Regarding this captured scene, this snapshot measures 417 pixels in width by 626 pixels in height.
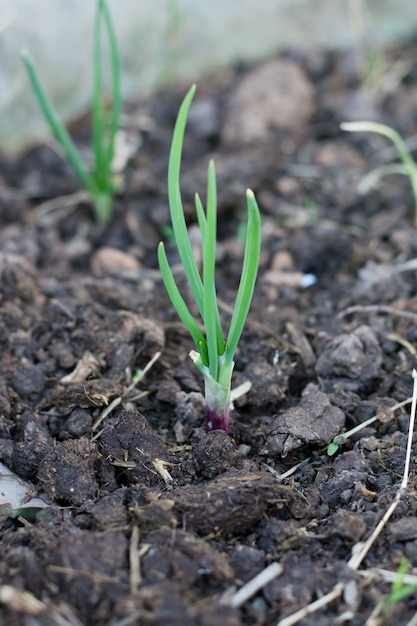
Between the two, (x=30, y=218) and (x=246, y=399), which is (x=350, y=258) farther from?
(x=30, y=218)

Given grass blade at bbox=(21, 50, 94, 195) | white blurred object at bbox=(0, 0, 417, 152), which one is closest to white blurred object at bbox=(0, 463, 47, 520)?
grass blade at bbox=(21, 50, 94, 195)

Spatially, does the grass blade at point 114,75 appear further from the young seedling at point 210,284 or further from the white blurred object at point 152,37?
the young seedling at point 210,284

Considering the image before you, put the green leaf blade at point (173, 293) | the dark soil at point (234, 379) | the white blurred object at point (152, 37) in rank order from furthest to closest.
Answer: the white blurred object at point (152, 37) → the green leaf blade at point (173, 293) → the dark soil at point (234, 379)

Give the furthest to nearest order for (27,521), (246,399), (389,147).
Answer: (389,147) < (246,399) < (27,521)

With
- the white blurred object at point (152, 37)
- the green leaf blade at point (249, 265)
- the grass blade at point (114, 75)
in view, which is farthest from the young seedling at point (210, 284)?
the white blurred object at point (152, 37)

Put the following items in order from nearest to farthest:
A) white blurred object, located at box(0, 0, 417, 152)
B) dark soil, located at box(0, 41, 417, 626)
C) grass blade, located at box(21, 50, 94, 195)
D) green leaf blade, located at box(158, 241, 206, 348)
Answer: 1. dark soil, located at box(0, 41, 417, 626)
2. green leaf blade, located at box(158, 241, 206, 348)
3. grass blade, located at box(21, 50, 94, 195)
4. white blurred object, located at box(0, 0, 417, 152)

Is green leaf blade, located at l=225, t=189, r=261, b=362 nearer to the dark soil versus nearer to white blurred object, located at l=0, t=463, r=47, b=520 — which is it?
the dark soil

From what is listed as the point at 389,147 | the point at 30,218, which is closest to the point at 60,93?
the point at 30,218
